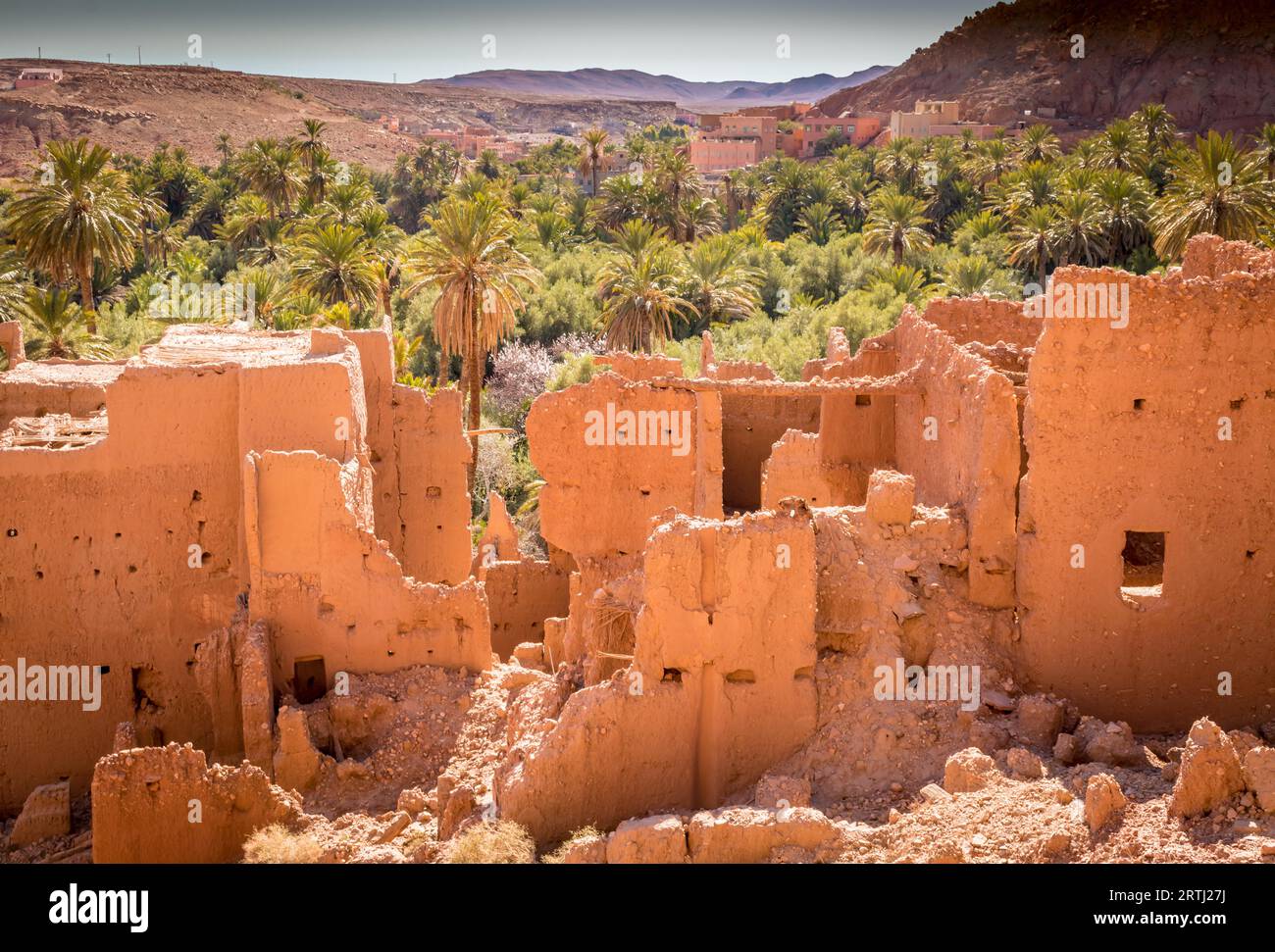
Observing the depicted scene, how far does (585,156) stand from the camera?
238ft

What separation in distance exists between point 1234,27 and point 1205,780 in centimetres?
7210

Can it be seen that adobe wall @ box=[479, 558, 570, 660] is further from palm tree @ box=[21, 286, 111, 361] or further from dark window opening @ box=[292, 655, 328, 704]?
palm tree @ box=[21, 286, 111, 361]

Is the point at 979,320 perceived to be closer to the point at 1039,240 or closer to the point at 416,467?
the point at 416,467

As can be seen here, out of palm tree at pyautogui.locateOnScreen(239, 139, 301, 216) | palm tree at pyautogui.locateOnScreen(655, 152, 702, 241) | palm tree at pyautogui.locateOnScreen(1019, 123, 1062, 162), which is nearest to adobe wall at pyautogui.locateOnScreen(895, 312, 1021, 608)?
palm tree at pyautogui.locateOnScreen(655, 152, 702, 241)

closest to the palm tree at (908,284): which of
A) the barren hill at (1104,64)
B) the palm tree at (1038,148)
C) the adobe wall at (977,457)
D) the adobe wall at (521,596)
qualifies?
the palm tree at (1038,148)

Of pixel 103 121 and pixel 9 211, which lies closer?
pixel 9 211

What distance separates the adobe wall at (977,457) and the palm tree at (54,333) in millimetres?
20878

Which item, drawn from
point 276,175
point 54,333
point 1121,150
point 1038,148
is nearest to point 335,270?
point 54,333

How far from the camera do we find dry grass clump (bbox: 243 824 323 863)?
501 inches

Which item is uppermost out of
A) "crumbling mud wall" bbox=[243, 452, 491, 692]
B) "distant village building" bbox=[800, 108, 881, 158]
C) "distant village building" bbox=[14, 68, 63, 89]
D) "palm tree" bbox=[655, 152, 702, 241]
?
"distant village building" bbox=[14, 68, 63, 89]

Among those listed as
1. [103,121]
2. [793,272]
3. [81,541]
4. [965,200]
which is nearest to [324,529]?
[81,541]

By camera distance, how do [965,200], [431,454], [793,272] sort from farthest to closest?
1. [965,200]
2. [793,272]
3. [431,454]

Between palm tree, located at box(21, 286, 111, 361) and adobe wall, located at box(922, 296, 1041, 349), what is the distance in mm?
19401
